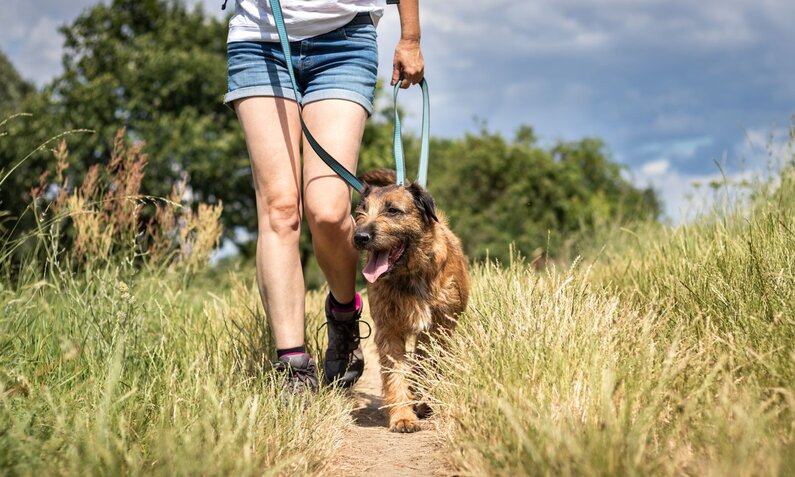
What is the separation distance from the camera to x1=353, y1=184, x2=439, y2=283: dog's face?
3.78 metres

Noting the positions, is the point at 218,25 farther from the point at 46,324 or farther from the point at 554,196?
the point at 46,324

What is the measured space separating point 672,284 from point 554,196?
24419 millimetres

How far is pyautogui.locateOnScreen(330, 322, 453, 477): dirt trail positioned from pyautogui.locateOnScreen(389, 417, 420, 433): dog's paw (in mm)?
32

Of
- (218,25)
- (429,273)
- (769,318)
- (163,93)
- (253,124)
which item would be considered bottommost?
(769,318)

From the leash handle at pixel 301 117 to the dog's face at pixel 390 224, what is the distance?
A: 33cm

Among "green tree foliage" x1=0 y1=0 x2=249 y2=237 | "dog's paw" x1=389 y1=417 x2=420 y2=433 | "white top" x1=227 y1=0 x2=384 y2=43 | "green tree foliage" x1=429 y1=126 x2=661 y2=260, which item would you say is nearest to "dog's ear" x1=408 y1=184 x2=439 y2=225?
"white top" x1=227 y1=0 x2=384 y2=43

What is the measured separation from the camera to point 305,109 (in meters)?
3.59

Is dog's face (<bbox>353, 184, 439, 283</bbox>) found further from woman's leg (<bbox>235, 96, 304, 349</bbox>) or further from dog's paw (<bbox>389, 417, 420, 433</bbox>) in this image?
dog's paw (<bbox>389, 417, 420, 433</bbox>)

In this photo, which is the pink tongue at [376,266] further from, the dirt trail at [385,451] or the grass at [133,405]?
the dirt trail at [385,451]

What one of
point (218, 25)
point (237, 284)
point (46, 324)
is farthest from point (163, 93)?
point (46, 324)

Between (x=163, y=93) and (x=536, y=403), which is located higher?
(x=163, y=93)

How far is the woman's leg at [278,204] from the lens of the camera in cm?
345

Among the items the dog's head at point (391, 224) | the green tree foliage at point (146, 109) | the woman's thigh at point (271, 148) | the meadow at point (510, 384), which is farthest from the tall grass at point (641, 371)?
the green tree foliage at point (146, 109)

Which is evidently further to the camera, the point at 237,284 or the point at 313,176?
the point at 237,284
